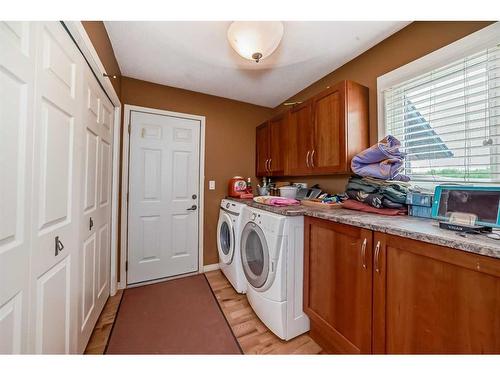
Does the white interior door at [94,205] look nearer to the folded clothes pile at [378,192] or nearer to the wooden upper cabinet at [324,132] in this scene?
the wooden upper cabinet at [324,132]

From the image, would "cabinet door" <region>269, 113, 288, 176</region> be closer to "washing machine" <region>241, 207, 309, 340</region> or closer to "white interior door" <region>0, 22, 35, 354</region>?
"washing machine" <region>241, 207, 309, 340</region>

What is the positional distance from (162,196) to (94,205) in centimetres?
86

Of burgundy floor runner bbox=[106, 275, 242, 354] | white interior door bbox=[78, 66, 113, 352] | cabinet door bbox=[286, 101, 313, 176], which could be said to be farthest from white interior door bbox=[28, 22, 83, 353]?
cabinet door bbox=[286, 101, 313, 176]

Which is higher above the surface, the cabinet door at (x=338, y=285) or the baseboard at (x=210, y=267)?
the cabinet door at (x=338, y=285)

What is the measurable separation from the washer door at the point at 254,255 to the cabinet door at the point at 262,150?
1.06m

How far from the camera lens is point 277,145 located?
7.70 feet

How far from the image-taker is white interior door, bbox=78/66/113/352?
1.18 meters

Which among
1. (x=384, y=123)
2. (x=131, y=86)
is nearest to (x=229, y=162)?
(x=131, y=86)

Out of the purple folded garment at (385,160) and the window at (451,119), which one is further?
the purple folded garment at (385,160)

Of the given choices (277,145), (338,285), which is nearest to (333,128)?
(277,145)

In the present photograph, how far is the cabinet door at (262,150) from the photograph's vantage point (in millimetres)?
2545

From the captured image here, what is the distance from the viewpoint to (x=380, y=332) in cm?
94

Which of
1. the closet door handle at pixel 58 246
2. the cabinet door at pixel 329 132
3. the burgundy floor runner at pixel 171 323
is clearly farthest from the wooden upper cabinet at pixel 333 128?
the closet door handle at pixel 58 246

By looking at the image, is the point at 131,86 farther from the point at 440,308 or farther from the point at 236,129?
the point at 440,308
